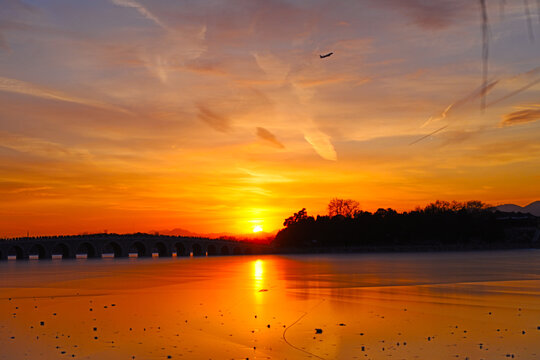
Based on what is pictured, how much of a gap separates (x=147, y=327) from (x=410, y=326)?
12294mm

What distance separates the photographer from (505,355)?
63.7 feet

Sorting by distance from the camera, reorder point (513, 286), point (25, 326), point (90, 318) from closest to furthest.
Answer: point (25, 326) → point (90, 318) → point (513, 286)

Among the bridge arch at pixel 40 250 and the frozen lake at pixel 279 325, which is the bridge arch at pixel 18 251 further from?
the frozen lake at pixel 279 325

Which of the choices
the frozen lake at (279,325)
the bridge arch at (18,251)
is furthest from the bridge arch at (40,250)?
the frozen lake at (279,325)

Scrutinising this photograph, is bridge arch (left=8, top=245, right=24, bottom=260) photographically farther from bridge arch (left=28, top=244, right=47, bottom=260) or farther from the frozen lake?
the frozen lake

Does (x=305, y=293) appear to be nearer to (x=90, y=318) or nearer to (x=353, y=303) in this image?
(x=353, y=303)

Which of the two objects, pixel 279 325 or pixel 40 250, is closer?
pixel 279 325

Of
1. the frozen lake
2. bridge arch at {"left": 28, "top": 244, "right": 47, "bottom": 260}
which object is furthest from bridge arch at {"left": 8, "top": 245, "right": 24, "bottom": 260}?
the frozen lake

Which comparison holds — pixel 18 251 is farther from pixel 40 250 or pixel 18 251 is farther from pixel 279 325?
pixel 279 325

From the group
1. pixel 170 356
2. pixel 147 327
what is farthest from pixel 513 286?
pixel 170 356

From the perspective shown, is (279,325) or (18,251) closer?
(279,325)

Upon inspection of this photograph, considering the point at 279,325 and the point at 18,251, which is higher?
the point at 18,251

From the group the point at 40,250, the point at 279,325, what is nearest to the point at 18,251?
the point at 40,250

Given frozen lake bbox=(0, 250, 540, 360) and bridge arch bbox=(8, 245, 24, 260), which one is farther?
bridge arch bbox=(8, 245, 24, 260)
